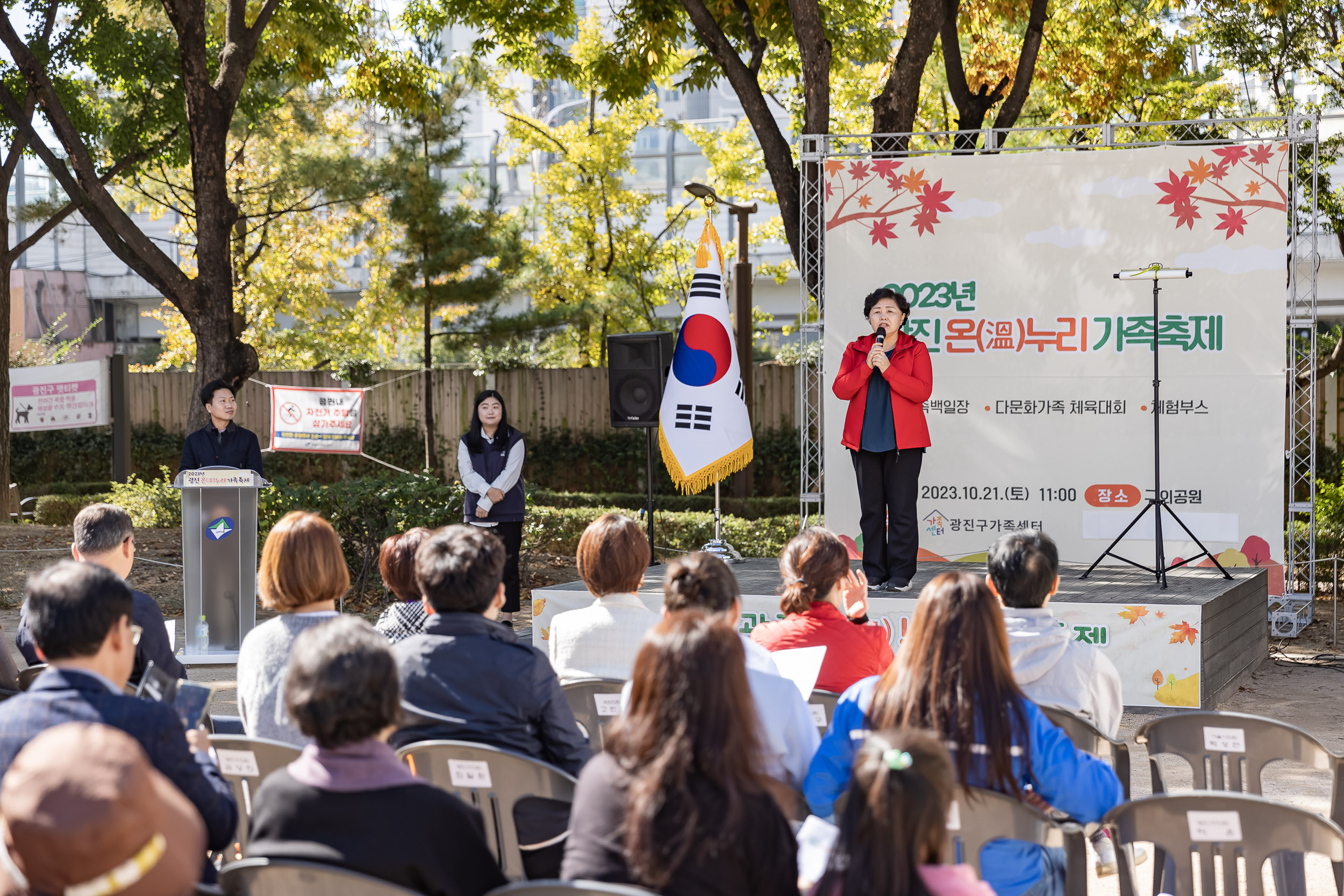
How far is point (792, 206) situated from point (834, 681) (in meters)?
5.99

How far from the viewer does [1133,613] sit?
5.44 metres

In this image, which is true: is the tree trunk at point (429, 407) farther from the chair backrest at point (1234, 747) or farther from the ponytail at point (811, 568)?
the chair backrest at point (1234, 747)

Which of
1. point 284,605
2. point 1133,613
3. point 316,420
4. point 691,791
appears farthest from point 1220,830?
point 316,420

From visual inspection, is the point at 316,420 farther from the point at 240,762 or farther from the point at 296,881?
the point at 296,881

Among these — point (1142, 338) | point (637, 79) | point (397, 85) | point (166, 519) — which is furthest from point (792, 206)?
point (166, 519)

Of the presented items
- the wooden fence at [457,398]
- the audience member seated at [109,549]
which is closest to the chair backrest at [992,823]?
the audience member seated at [109,549]

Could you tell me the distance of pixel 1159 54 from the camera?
33.6ft

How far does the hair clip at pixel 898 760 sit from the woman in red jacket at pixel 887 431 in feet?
14.2

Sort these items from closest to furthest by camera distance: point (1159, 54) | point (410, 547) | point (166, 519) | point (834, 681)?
point (834, 681)
point (410, 547)
point (1159, 54)
point (166, 519)

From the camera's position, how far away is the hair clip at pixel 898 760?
149cm

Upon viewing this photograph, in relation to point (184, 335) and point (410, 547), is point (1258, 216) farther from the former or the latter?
point (184, 335)

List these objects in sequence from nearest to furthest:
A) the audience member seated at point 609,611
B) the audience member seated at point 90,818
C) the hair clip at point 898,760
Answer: the audience member seated at point 90,818, the hair clip at point 898,760, the audience member seated at point 609,611

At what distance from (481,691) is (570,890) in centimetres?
99

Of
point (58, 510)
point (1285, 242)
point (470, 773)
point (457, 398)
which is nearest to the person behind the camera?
point (470, 773)
